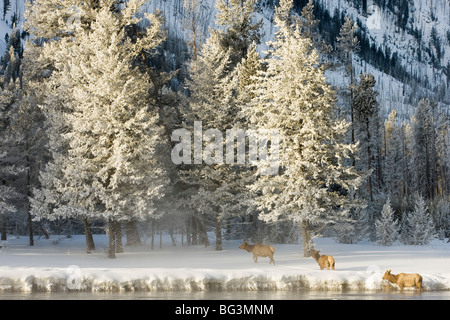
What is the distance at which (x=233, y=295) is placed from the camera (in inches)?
559

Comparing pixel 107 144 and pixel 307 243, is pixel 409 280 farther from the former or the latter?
pixel 107 144

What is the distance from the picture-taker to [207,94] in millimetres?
26922

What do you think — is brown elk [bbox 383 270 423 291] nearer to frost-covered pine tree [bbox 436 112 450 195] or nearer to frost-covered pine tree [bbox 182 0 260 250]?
frost-covered pine tree [bbox 182 0 260 250]

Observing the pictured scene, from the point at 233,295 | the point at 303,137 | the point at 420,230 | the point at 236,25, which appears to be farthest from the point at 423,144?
the point at 233,295

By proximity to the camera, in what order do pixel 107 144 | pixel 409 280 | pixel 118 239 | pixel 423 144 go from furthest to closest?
pixel 423 144, pixel 118 239, pixel 107 144, pixel 409 280

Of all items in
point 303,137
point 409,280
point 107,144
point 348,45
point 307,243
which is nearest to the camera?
point 409,280

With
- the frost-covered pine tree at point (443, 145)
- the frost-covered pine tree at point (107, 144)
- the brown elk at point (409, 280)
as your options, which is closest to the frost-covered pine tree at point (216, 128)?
the frost-covered pine tree at point (107, 144)

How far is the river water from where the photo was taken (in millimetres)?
13578

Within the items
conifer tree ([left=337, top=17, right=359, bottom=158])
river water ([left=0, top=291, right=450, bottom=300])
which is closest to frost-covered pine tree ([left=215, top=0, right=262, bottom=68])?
conifer tree ([left=337, top=17, right=359, bottom=158])

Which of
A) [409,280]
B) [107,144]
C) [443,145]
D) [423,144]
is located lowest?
[409,280]

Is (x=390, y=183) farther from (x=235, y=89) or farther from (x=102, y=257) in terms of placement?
(x=102, y=257)

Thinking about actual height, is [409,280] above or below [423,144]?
below
